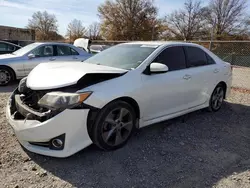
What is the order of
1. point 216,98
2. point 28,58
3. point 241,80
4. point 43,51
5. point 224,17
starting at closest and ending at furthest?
point 216,98
point 28,58
point 43,51
point 241,80
point 224,17

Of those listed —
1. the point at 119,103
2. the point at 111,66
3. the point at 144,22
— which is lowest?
the point at 119,103

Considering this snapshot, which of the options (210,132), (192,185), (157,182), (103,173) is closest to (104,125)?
(103,173)

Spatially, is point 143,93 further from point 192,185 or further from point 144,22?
point 144,22

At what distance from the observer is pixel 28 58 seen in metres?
7.92

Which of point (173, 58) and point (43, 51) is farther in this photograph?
point (43, 51)

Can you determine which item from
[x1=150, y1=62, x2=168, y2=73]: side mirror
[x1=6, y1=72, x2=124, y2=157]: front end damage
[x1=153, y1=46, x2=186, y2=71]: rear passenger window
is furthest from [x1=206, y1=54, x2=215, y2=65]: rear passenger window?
[x1=6, y1=72, x2=124, y2=157]: front end damage

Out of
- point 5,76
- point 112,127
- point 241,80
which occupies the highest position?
point 5,76

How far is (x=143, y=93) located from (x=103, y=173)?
1.27m

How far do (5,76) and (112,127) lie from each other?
5.80 m

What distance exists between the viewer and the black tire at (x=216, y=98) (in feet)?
17.6

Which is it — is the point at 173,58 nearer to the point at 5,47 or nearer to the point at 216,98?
the point at 216,98

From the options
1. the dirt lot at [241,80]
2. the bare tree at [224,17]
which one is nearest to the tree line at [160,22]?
the bare tree at [224,17]

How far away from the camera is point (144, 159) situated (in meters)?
3.25

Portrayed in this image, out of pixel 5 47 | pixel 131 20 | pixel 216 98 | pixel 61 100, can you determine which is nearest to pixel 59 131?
pixel 61 100
